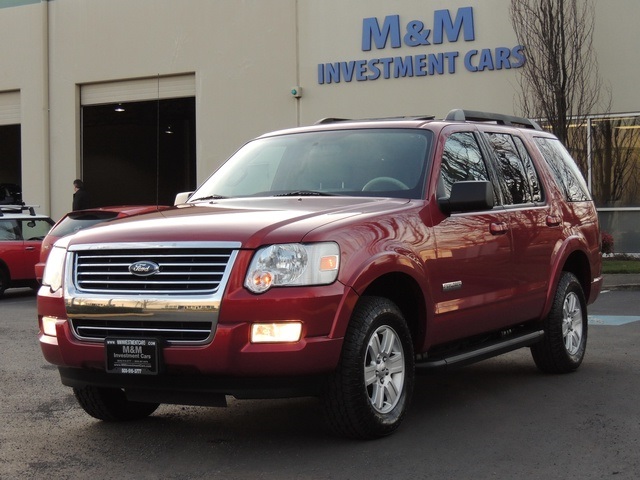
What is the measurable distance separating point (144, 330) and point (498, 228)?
2744 mm

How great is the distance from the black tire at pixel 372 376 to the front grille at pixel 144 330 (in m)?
0.76

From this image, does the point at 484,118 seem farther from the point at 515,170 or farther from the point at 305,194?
the point at 305,194

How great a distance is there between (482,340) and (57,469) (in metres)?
3.20

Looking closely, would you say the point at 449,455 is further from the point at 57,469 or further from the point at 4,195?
the point at 4,195

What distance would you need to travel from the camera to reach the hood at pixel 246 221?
217 inches

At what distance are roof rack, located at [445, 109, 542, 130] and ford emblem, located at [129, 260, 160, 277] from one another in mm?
2832

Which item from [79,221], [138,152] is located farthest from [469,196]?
[138,152]

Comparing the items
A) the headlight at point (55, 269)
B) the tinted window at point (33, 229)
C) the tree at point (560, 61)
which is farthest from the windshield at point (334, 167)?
the tree at point (560, 61)

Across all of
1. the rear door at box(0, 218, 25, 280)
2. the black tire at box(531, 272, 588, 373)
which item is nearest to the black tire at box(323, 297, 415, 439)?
the black tire at box(531, 272, 588, 373)

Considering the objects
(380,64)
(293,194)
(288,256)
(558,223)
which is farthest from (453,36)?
(288,256)

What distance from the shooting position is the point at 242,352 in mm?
5344

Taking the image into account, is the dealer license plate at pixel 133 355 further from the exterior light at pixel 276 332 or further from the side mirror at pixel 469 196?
the side mirror at pixel 469 196

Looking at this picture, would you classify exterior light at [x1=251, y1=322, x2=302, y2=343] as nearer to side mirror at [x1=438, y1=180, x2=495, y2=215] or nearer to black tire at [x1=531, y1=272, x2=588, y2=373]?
side mirror at [x1=438, y1=180, x2=495, y2=215]

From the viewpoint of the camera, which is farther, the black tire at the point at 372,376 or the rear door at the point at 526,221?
the rear door at the point at 526,221
